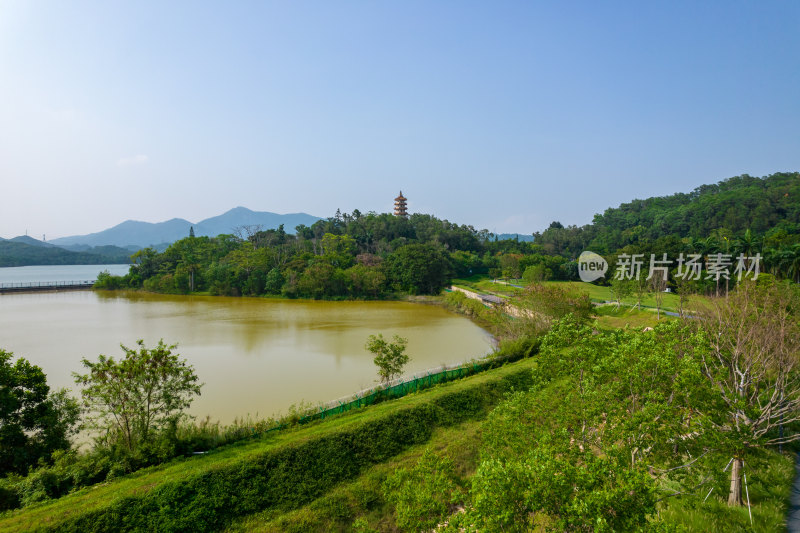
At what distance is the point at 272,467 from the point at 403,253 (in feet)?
120

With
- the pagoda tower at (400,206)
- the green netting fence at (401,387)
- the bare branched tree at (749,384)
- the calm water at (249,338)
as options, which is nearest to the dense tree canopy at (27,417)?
the calm water at (249,338)

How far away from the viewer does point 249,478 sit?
7793 mm

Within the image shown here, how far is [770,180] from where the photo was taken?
3019 inches

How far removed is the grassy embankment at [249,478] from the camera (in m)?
6.54

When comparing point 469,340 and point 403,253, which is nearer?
point 469,340

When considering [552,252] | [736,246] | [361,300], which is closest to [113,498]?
[361,300]

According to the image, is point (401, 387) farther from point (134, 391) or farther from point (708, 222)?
point (708, 222)

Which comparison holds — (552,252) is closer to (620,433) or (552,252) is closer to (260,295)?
(260,295)

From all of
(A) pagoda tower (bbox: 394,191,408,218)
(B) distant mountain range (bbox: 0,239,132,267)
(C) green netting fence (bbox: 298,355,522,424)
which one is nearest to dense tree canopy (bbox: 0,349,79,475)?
(C) green netting fence (bbox: 298,355,522,424)

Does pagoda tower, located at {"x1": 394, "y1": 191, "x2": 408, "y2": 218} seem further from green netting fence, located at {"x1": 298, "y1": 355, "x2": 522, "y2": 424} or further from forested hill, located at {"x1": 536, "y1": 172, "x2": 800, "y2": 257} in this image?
green netting fence, located at {"x1": 298, "y1": 355, "x2": 522, "y2": 424}

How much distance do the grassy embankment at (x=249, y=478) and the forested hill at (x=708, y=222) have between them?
4041cm

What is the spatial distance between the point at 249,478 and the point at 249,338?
15.4 m

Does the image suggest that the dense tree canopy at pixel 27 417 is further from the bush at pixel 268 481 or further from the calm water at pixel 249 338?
the calm water at pixel 249 338

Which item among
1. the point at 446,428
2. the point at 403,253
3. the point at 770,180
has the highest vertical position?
the point at 770,180
